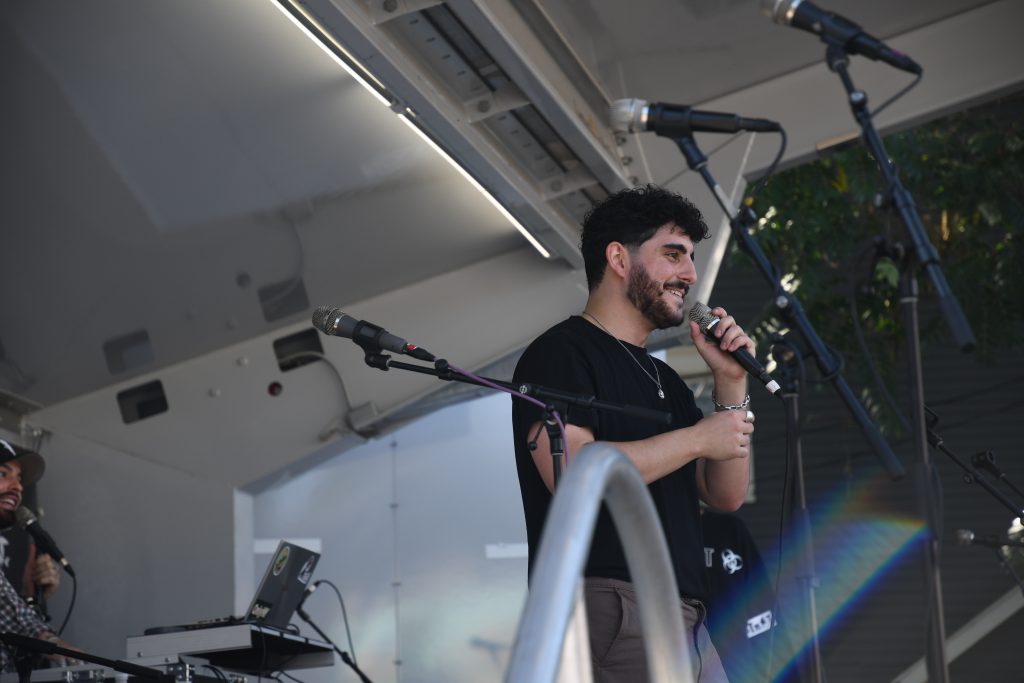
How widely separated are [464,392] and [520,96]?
83.9 inches

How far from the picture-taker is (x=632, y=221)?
301 centimetres

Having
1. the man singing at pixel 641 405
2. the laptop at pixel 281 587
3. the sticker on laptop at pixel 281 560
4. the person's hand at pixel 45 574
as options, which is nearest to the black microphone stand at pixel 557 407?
the man singing at pixel 641 405

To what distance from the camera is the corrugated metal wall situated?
30.2 ft

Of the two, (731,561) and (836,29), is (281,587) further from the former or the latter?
(836,29)

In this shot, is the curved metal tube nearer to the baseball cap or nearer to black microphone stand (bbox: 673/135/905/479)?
black microphone stand (bbox: 673/135/905/479)

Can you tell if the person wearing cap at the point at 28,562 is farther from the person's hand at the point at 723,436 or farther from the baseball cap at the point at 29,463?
the person's hand at the point at 723,436

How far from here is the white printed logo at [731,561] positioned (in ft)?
17.4

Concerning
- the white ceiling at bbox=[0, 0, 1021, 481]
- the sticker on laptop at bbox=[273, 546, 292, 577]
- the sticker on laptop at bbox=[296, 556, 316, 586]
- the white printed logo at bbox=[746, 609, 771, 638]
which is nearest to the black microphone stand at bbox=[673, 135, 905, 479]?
the white ceiling at bbox=[0, 0, 1021, 481]

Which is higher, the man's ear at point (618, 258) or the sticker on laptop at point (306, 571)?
the man's ear at point (618, 258)

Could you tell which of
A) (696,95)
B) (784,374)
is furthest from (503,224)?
(784,374)

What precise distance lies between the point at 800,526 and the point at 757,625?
90.5 inches

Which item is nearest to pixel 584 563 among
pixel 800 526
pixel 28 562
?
pixel 800 526

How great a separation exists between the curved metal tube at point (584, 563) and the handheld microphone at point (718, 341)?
122 centimetres

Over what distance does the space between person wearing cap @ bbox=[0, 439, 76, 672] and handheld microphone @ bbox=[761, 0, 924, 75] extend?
294cm
